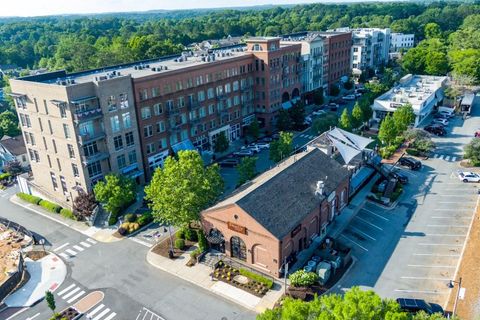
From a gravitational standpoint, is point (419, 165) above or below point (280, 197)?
below

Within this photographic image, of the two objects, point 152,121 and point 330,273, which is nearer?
point 330,273

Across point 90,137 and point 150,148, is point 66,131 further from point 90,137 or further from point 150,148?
point 150,148

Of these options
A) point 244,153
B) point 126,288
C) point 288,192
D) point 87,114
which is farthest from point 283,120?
point 126,288

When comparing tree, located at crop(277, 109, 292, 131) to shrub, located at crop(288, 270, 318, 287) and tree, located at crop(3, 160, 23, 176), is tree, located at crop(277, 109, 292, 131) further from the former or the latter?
tree, located at crop(3, 160, 23, 176)

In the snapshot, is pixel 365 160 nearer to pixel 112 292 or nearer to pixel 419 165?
pixel 419 165

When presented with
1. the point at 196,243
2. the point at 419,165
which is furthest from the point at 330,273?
the point at 419,165

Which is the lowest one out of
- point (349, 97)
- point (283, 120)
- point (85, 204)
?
point (349, 97)

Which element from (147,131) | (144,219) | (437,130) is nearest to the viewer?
(144,219)
